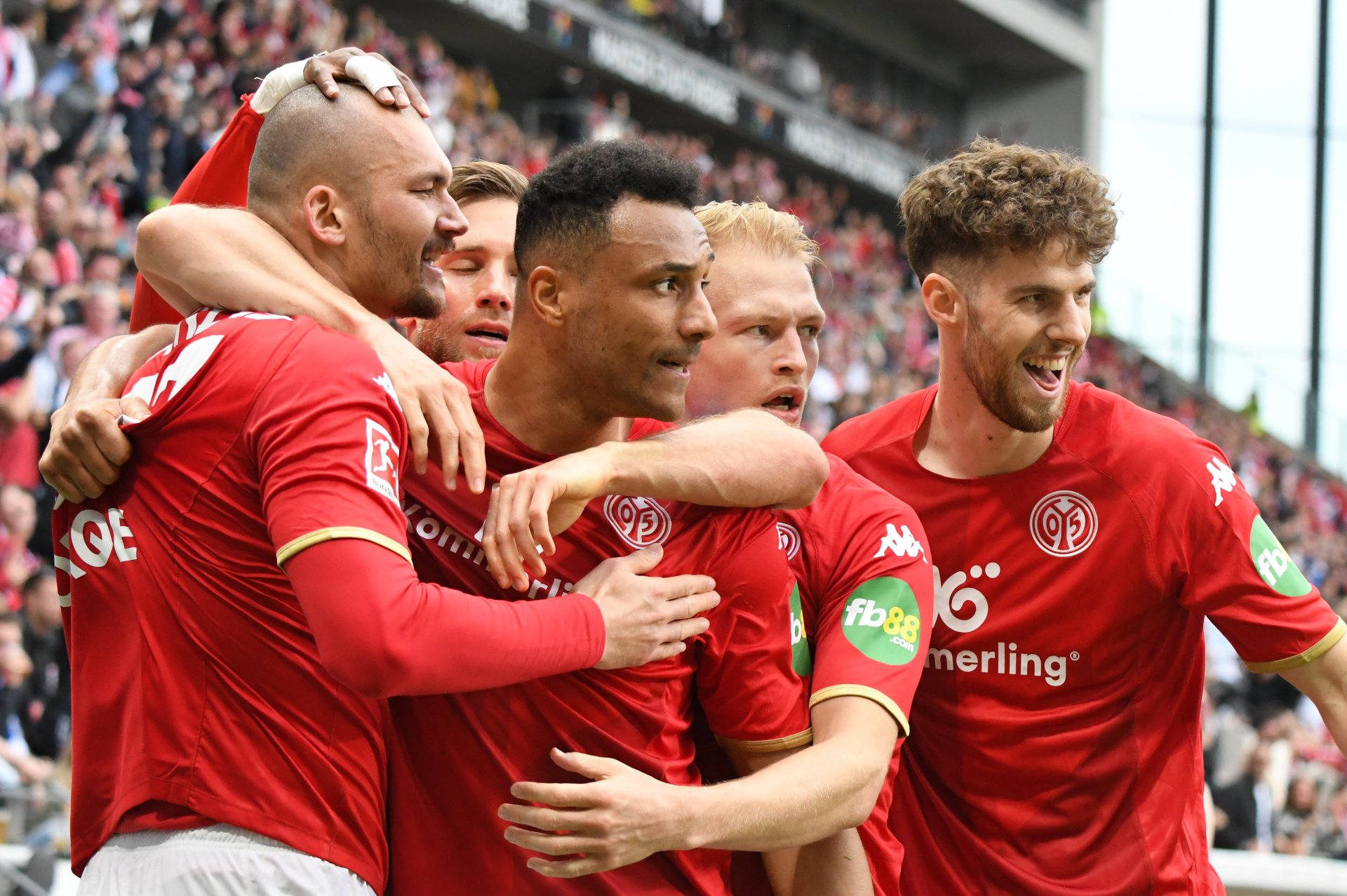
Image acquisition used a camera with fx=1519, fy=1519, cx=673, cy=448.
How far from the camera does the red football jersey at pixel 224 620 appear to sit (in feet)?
7.89

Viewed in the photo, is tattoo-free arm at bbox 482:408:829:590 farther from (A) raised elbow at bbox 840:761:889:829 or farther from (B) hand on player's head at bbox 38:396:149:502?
(B) hand on player's head at bbox 38:396:149:502

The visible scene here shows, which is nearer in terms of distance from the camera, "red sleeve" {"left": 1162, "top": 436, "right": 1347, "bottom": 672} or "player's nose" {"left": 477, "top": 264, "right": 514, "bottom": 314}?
"red sleeve" {"left": 1162, "top": 436, "right": 1347, "bottom": 672}

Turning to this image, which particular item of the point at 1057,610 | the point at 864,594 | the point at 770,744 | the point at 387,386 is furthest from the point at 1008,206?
the point at 387,386

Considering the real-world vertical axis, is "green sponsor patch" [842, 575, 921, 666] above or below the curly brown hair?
below

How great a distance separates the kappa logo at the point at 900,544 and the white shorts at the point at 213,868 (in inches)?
48.3

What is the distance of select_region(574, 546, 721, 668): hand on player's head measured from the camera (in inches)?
101

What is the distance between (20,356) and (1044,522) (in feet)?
21.9

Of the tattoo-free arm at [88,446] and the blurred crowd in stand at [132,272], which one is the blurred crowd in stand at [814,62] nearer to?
the blurred crowd in stand at [132,272]

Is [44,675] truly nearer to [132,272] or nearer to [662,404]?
[132,272]

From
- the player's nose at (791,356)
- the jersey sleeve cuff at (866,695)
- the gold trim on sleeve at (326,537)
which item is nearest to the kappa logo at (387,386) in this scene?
the gold trim on sleeve at (326,537)

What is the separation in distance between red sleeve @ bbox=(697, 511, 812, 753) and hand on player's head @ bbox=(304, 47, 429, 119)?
1.00 m

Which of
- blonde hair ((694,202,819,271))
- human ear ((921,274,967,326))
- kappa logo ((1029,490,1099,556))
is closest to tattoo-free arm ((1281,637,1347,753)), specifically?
kappa logo ((1029,490,1099,556))

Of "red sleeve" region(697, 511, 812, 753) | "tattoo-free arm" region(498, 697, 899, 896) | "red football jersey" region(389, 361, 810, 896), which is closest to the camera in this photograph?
"tattoo-free arm" region(498, 697, 899, 896)

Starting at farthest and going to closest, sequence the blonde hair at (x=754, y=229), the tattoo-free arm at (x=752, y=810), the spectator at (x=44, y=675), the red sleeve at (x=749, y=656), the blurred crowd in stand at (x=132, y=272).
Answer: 1. the blurred crowd in stand at (x=132, y=272)
2. the spectator at (x=44, y=675)
3. the blonde hair at (x=754, y=229)
4. the red sleeve at (x=749, y=656)
5. the tattoo-free arm at (x=752, y=810)
